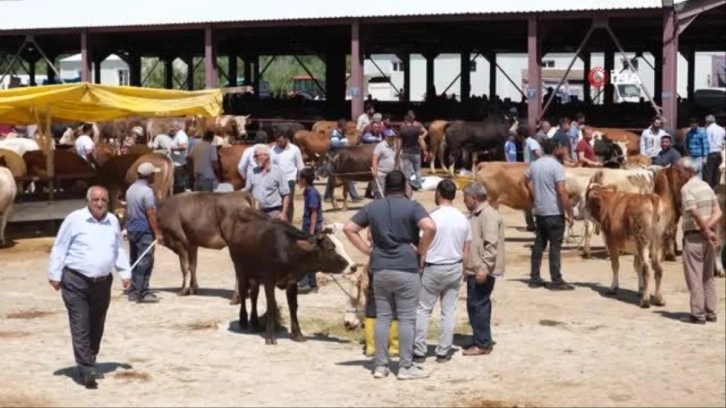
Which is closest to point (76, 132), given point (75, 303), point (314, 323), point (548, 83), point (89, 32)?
point (89, 32)

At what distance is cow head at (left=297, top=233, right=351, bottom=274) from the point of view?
13.0 m

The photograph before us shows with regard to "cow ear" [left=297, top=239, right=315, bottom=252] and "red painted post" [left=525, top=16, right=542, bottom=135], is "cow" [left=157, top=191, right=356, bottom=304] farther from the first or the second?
"red painted post" [left=525, top=16, right=542, bottom=135]

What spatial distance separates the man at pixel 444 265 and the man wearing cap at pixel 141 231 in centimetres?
442

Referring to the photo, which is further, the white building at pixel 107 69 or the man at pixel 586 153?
the white building at pixel 107 69

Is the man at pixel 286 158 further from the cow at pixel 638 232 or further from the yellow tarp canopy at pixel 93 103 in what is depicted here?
the yellow tarp canopy at pixel 93 103

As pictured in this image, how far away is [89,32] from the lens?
40.3m

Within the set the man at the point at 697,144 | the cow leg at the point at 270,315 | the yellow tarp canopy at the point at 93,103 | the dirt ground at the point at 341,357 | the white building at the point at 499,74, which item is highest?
the white building at the point at 499,74

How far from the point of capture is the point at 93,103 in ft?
74.1

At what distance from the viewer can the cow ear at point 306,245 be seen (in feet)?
42.6

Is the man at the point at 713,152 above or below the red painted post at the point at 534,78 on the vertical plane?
below

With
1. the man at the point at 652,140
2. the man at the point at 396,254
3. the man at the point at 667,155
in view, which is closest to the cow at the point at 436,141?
the man at the point at 652,140

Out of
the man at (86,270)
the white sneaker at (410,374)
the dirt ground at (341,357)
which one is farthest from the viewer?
the white sneaker at (410,374)

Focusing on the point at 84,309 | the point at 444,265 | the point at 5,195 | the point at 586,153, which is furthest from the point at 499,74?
the point at 84,309

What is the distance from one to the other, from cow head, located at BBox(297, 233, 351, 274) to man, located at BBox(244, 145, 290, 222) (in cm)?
280
